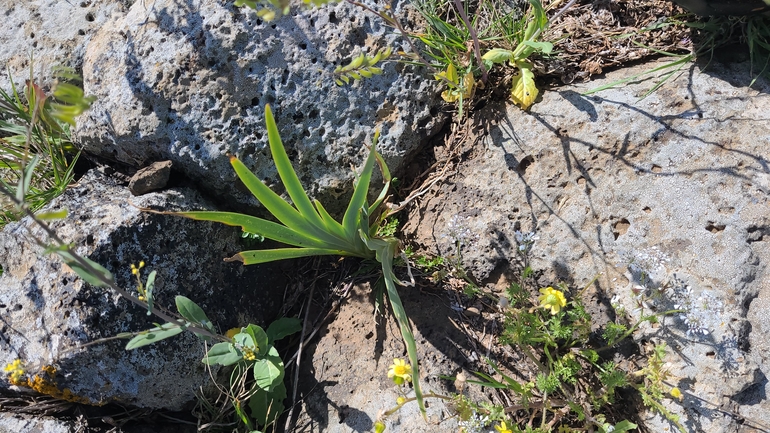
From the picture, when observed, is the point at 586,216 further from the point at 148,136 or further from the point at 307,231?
the point at 148,136

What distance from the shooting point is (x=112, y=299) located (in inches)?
82.2

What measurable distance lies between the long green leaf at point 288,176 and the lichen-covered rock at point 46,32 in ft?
4.89

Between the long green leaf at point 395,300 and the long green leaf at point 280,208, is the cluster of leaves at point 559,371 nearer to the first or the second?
the long green leaf at point 395,300

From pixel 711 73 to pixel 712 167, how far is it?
0.43 meters

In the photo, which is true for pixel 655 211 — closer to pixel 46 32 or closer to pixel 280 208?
pixel 280 208

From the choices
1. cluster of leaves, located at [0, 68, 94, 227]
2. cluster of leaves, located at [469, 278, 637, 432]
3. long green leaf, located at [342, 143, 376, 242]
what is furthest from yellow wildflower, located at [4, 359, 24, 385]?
cluster of leaves, located at [469, 278, 637, 432]

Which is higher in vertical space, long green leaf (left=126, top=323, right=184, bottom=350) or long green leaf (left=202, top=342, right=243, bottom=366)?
long green leaf (left=126, top=323, right=184, bottom=350)

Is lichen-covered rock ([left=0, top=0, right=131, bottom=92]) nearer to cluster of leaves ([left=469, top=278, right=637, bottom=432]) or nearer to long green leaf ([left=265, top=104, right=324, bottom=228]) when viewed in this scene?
long green leaf ([left=265, top=104, right=324, bottom=228])

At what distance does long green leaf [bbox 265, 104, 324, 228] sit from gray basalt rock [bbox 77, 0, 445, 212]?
0.36 meters

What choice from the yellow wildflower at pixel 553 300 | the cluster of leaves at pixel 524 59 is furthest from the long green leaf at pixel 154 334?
the cluster of leaves at pixel 524 59

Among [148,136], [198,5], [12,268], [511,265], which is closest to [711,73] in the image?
[511,265]

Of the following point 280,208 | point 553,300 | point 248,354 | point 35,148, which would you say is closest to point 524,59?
point 553,300

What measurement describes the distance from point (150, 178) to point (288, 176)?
2.40 feet

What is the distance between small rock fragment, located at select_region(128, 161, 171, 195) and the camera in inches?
88.5
